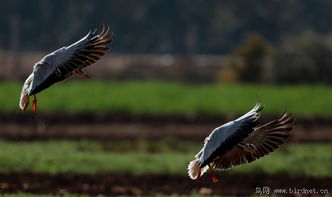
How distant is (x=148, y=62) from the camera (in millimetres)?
54281

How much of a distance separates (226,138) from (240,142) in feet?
0.52

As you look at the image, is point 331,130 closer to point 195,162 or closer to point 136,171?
point 136,171

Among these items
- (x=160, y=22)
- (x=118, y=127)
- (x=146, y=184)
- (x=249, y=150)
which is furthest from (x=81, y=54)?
(x=160, y=22)

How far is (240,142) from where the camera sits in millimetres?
9102

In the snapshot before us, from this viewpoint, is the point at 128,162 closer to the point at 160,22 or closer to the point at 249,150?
the point at 249,150

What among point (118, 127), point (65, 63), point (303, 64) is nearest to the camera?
point (65, 63)

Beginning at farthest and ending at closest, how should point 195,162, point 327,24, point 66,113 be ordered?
point 327,24, point 66,113, point 195,162

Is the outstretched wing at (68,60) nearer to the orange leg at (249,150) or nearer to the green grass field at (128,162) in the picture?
the orange leg at (249,150)

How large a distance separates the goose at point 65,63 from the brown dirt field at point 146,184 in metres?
2.70

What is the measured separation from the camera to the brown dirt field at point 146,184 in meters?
12.5

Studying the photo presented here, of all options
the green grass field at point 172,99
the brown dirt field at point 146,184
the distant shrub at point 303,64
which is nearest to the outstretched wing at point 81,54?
the brown dirt field at point 146,184

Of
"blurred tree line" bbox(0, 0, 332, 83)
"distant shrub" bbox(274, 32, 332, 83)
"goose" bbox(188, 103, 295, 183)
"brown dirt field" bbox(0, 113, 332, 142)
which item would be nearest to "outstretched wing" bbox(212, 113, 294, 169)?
"goose" bbox(188, 103, 295, 183)

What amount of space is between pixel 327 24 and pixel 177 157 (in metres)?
50.3

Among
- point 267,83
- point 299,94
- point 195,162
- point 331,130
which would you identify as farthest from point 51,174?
point 267,83
